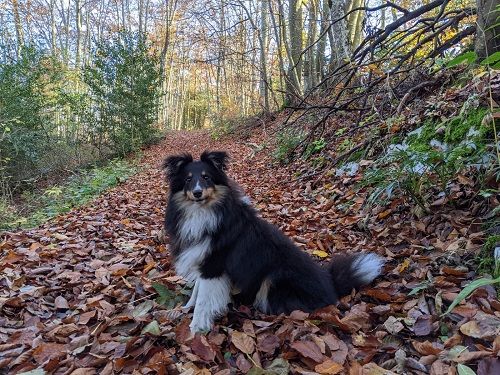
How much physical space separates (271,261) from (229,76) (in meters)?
30.0

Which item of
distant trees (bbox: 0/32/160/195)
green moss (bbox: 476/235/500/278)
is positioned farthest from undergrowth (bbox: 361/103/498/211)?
distant trees (bbox: 0/32/160/195)

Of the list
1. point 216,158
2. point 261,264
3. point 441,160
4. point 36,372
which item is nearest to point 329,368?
point 261,264

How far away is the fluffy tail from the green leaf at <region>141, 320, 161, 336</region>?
4.88ft

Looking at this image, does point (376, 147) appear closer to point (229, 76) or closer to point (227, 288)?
point (227, 288)

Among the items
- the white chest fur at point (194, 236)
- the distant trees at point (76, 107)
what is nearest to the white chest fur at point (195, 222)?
the white chest fur at point (194, 236)

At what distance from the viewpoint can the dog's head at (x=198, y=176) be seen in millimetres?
3293

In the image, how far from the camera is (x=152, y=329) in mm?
2775

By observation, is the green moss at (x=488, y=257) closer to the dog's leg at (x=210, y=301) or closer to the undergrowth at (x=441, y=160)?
the undergrowth at (x=441, y=160)

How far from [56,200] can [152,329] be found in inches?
323

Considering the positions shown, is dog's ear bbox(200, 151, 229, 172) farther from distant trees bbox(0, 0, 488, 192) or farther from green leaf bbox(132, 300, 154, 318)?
distant trees bbox(0, 0, 488, 192)

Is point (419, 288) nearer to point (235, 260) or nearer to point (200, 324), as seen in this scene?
point (235, 260)

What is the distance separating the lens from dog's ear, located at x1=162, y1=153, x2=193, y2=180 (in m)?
3.51

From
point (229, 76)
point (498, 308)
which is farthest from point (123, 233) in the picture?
point (229, 76)

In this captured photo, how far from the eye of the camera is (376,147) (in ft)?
18.9
